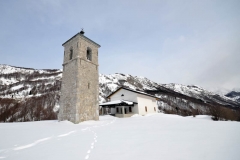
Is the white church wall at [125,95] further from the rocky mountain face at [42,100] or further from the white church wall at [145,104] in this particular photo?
the rocky mountain face at [42,100]

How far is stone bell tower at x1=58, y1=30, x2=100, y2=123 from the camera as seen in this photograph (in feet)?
50.5

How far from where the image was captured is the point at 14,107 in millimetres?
70812

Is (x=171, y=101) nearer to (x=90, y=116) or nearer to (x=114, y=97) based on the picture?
(x=114, y=97)

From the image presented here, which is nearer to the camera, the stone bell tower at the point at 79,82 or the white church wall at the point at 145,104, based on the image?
the stone bell tower at the point at 79,82

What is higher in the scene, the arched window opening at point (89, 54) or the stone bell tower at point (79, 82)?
the arched window opening at point (89, 54)

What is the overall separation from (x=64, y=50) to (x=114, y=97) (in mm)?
15793

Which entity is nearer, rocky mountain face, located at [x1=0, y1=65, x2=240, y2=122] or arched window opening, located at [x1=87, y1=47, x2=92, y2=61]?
arched window opening, located at [x1=87, y1=47, x2=92, y2=61]

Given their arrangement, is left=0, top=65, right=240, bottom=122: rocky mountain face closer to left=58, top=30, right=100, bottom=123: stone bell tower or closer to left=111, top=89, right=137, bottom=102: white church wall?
left=111, top=89, right=137, bottom=102: white church wall

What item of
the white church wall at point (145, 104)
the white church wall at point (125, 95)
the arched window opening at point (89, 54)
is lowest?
the white church wall at point (145, 104)

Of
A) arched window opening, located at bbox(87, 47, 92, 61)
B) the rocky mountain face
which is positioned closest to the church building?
arched window opening, located at bbox(87, 47, 92, 61)

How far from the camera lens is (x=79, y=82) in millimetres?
16031

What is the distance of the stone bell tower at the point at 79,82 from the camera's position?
15407mm

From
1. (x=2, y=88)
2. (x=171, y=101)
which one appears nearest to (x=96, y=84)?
(x=171, y=101)

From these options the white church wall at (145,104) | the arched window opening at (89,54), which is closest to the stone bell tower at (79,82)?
the arched window opening at (89,54)
